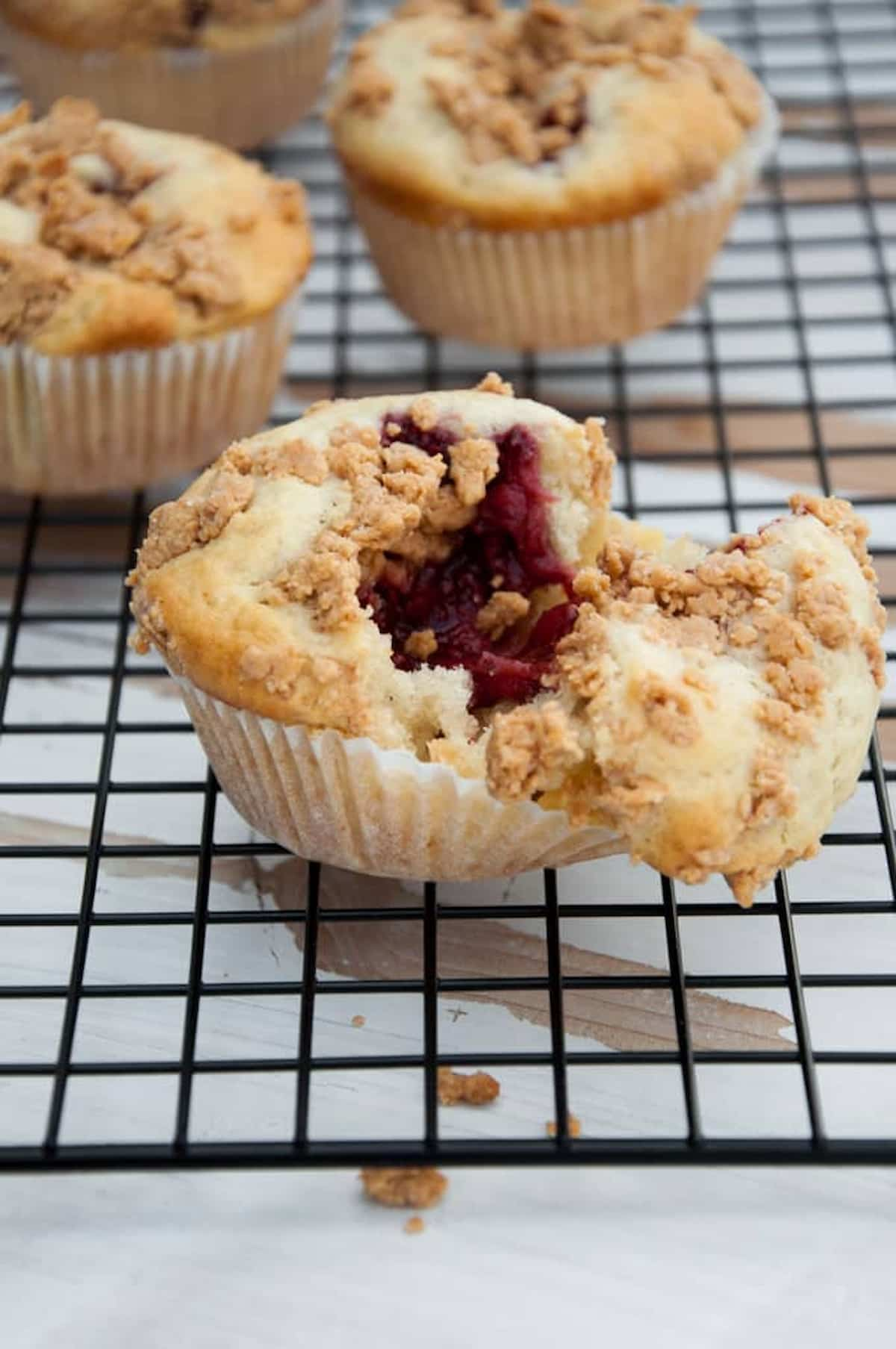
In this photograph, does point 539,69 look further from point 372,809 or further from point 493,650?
point 372,809

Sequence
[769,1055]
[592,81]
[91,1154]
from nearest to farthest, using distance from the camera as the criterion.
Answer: [91,1154] < [769,1055] < [592,81]

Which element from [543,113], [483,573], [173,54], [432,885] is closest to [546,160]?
[543,113]

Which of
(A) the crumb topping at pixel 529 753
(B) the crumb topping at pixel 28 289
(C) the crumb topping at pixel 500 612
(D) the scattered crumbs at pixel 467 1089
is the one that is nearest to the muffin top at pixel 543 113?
(B) the crumb topping at pixel 28 289

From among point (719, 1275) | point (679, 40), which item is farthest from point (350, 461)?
point (679, 40)

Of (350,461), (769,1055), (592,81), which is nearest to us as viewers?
(769,1055)

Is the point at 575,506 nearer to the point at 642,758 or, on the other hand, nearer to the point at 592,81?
the point at 642,758

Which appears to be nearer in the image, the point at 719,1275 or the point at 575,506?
the point at 719,1275

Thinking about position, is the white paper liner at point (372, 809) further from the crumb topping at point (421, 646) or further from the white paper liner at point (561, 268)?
the white paper liner at point (561, 268)
